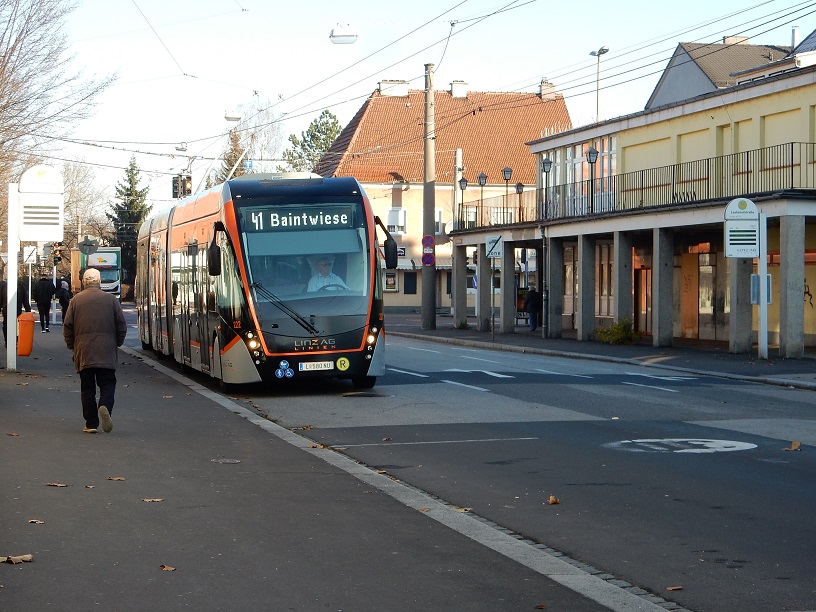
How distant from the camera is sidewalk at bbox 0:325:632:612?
247 inches

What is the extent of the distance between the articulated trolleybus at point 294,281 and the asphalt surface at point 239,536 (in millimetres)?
4415

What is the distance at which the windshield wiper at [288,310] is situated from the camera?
1852 cm

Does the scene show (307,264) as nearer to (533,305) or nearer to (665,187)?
(665,187)

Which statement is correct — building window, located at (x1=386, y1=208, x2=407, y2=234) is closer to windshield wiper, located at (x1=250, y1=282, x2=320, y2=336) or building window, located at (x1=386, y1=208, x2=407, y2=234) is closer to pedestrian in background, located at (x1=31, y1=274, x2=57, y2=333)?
pedestrian in background, located at (x1=31, y1=274, x2=57, y2=333)

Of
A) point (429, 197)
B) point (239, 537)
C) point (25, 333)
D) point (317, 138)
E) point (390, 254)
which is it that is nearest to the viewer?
point (239, 537)

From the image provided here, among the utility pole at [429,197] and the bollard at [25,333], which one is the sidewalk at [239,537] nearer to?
the bollard at [25,333]

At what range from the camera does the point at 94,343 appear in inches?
528

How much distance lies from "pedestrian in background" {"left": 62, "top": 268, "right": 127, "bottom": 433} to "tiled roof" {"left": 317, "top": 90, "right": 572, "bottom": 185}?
62.5 metres

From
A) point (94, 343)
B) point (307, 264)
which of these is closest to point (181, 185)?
point (307, 264)

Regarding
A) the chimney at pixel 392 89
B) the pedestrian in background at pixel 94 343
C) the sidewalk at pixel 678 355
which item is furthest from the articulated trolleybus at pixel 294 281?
the chimney at pixel 392 89

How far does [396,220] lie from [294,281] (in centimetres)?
5963

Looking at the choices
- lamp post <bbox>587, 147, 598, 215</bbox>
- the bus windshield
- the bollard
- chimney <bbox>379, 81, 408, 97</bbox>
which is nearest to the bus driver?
the bus windshield

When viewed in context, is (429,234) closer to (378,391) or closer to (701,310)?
(701,310)

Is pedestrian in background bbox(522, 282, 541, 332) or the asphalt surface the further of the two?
pedestrian in background bbox(522, 282, 541, 332)
